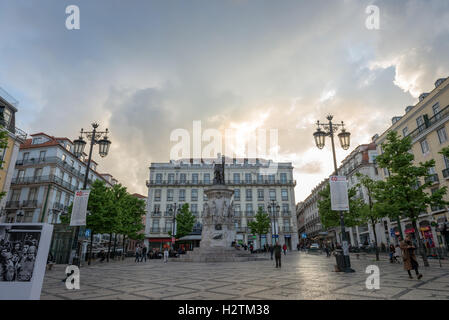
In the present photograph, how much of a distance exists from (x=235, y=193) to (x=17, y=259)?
51352 millimetres

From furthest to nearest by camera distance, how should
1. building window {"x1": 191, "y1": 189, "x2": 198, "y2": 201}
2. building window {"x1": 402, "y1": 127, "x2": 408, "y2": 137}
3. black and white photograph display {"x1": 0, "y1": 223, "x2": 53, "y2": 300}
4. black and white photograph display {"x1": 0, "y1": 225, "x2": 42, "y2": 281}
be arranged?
building window {"x1": 191, "y1": 189, "x2": 198, "y2": 201}, building window {"x1": 402, "y1": 127, "x2": 408, "y2": 137}, black and white photograph display {"x1": 0, "y1": 225, "x2": 42, "y2": 281}, black and white photograph display {"x1": 0, "y1": 223, "x2": 53, "y2": 300}

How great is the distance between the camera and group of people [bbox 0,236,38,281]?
18.4ft

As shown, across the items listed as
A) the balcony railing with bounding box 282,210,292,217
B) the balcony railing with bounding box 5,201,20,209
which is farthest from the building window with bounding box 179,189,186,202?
the balcony railing with bounding box 5,201,20,209

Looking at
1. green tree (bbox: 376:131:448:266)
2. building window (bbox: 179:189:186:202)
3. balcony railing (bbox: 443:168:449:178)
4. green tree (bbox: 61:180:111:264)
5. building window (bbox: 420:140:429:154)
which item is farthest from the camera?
building window (bbox: 179:189:186:202)

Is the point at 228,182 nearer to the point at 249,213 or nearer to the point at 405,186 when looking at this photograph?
the point at 249,213

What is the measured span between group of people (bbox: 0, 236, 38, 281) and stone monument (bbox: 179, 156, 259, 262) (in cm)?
1633

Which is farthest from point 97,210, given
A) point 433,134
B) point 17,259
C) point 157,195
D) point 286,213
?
point 286,213

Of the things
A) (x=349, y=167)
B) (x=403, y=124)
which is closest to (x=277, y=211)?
(x=349, y=167)

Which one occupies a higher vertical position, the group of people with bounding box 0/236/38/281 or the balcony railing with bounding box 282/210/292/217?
the balcony railing with bounding box 282/210/292/217

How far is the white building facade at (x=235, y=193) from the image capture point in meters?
53.7

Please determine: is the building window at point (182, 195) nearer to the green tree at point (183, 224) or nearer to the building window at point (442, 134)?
the green tree at point (183, 224)

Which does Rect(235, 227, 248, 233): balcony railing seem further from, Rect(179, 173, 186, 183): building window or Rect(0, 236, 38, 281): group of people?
Rect(0, 236, 38, 281): group of people
